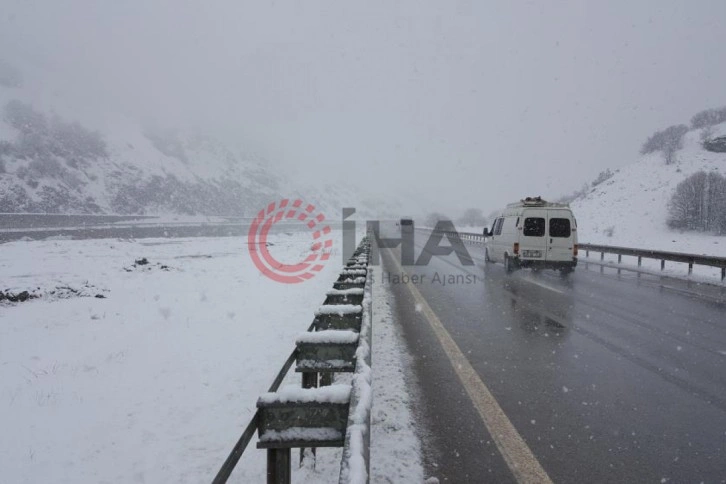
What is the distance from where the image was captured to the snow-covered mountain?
276 ft

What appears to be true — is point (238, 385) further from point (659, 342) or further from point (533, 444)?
point (659, 342)

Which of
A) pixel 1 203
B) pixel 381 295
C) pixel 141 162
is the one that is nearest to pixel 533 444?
pixel 381 295

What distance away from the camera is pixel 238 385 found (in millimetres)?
5262

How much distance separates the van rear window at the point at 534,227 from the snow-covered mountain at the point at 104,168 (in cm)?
8789

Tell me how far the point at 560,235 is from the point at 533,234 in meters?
0.82

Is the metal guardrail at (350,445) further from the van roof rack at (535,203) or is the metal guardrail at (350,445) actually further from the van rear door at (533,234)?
the van roof rack at (535,203)

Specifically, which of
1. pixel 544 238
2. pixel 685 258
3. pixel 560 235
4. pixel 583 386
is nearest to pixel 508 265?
pixel 544 238

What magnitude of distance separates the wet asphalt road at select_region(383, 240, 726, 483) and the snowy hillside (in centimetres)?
2915

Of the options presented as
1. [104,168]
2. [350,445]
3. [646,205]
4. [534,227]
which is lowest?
[350,445]

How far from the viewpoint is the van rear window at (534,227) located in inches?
565

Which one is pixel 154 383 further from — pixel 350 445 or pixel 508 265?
pixel 508 265

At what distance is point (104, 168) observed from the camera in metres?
102

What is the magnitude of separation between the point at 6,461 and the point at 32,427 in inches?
27.0

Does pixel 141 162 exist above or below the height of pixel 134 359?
above
